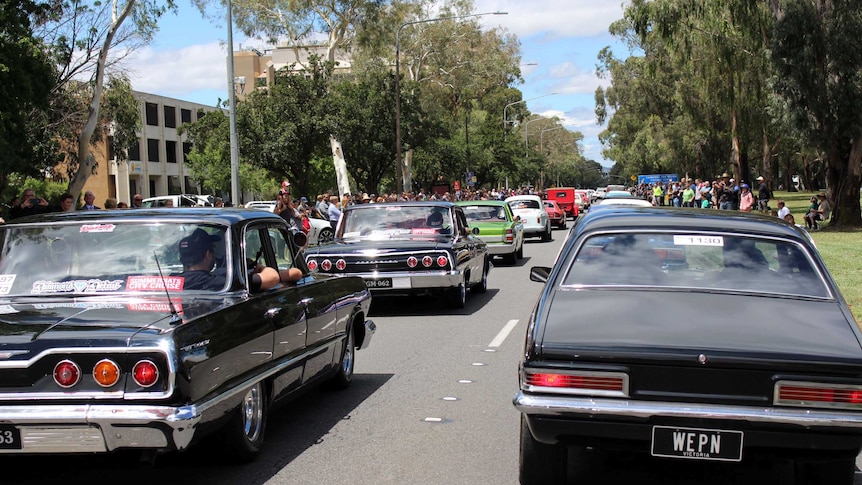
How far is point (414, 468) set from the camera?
18.0 feet

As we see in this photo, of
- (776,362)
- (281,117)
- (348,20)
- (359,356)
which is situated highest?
(348,20)

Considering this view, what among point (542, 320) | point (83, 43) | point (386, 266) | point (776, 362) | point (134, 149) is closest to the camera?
point (776, 362)

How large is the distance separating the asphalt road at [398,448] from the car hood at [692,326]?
3.56 feet

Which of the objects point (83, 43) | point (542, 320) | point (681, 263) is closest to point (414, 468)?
point (542, 320)

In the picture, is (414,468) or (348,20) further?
(348,20)

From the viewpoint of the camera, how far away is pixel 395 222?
13469mm

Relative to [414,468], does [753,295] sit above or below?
above

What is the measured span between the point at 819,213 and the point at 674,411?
95.6ft

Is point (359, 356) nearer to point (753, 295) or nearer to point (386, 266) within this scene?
point (386, 266)

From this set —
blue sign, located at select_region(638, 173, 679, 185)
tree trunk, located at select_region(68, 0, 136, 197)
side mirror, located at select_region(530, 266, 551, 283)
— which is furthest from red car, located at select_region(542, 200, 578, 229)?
blue sign, located at select_region(638, 173, 679, 185)

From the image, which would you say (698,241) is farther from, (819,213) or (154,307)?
(819,213)

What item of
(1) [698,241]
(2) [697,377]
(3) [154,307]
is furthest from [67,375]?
(1) [698,241]

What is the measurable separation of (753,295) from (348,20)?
131ft

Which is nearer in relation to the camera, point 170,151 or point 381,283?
point 381,283
